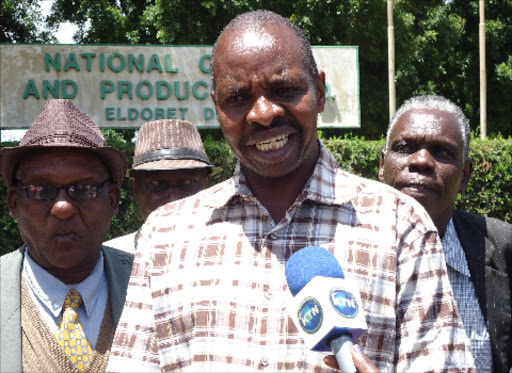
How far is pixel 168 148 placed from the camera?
4.64 m

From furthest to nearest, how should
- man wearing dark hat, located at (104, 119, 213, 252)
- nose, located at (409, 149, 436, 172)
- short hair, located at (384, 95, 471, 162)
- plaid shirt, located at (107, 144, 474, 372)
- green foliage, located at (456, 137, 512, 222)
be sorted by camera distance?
green foliage, located at (456, 137, 512, 222), man wearing dark hat, located at (104, 119, 213, 252), short hair, located at (384, 95, 471, 162), nose, located at (409, 149, 436, 172), plaid shirt, located at (107, 144, 474, 372)

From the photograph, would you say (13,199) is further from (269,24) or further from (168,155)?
(269,24)

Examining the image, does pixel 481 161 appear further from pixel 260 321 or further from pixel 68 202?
pixel 260 321

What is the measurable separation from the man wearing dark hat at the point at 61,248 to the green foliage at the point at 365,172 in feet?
18.2

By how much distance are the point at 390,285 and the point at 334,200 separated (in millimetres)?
299

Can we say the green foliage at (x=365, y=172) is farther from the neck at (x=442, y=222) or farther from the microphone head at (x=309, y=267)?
the microphone head at (x=309, y=267)

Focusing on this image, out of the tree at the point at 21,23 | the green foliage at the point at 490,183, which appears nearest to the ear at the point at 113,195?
the green foliage at the point at 490,183

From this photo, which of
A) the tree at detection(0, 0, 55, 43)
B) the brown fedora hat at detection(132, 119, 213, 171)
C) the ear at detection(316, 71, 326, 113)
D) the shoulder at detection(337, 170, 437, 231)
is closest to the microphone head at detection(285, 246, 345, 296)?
the shoulder at detection(337, 170, 437, 231)

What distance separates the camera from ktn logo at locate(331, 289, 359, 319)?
1.34m

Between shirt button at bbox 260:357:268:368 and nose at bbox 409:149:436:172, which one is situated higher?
nose at bbox 409:149:436:172

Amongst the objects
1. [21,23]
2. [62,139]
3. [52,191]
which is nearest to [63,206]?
[52,191]

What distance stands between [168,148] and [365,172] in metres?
6.63

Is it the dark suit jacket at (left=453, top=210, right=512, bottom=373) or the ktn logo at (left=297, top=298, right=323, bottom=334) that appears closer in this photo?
the ktn logo at (left=297, top=298, right=323, bottom=334)

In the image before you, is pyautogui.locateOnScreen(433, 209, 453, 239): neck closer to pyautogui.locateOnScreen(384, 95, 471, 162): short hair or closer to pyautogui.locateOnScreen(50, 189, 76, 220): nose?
pyautogui.locateOnScreen(384, 95, 471, 162): short hair
